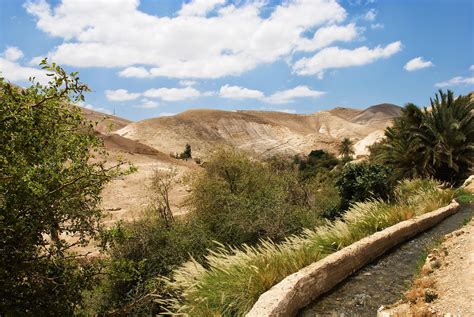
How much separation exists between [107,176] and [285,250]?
3.68m

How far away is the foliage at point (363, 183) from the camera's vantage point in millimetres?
15141

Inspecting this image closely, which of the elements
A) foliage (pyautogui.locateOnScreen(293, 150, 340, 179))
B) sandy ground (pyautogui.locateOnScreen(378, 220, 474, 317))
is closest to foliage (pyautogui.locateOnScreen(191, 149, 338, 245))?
sandy ground (pyautogui.locateOnScreen(378, 220, 474, 317))

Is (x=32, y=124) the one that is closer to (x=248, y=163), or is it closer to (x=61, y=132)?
(x=61, y=132)

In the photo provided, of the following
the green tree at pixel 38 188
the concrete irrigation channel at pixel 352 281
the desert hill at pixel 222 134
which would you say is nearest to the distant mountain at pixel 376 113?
the desert hill at pixel 222 134

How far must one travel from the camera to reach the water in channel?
237 inches

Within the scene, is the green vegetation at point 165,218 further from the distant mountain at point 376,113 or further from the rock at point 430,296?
the distant mountain at point 376,113

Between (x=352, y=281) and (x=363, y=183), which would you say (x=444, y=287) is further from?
(x=363, y=183)

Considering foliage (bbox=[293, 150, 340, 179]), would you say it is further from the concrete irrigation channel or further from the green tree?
the green tree

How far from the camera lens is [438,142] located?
2019 centimetres

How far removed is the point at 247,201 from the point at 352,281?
27.6 ft

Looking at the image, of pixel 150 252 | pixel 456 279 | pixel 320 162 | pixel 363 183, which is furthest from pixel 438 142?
pixel 320 162

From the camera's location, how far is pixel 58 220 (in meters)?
6.27

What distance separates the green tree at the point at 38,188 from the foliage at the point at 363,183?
36.7 ft

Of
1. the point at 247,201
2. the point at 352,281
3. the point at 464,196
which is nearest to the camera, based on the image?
the point at 352,281
